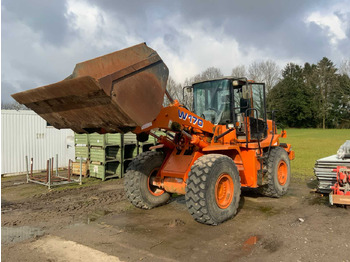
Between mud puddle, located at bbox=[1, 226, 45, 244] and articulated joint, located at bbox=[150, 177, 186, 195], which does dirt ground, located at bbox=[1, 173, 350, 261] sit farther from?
articulated joint, located at bbox=[150, 177, 186, 195]

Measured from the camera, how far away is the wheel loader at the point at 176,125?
14.1 ft

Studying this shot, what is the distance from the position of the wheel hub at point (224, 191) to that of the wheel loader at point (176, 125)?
0.06ft

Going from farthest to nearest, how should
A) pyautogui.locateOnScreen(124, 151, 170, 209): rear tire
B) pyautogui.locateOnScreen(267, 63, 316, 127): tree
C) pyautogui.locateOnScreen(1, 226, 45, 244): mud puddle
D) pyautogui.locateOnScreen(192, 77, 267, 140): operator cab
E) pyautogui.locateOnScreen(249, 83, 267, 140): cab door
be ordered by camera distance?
pyautogui.locateOnScreen(267, 63, 316, 127): tree, pyautogui.locateOnScreen(249, 83, 267, 140): cab door, pyautogui.locateOnScreen(192, 77, 267, 140): operator cab, pyautogui.locateOnScreen(124, 151, 170, 209): rear tire, pyautogui.locateOnScreen(1, 226, 45, 244): mud puddle

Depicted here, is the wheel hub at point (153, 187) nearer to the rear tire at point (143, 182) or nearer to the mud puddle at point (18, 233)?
the rear tire at point (143, 182)

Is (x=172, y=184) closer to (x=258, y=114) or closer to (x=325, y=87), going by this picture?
(x=258, y=114)

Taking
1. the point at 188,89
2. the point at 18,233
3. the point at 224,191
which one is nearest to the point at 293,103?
the point at 188,89

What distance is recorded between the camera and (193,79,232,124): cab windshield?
690 centimetres

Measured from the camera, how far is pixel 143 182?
22.2 ft

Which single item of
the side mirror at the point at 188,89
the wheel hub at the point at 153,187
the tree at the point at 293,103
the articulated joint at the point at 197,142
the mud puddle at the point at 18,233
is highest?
the tree at the point at 293,103

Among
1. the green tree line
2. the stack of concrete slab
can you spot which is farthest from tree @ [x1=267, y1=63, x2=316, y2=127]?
the stack of concrete slab

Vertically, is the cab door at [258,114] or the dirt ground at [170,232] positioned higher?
the cab door at [258,114]

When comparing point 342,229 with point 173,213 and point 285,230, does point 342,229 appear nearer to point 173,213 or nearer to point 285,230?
point 285,230

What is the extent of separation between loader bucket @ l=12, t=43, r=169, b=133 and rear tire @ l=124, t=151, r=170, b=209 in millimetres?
2192

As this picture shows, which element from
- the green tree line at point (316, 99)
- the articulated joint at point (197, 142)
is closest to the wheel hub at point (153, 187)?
the articulated joint at point (197, 142)
